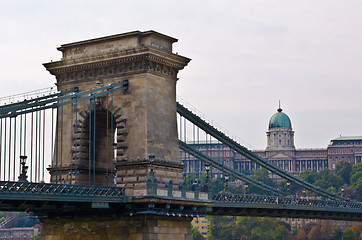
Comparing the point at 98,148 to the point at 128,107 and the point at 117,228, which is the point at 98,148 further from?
the point at 117,228

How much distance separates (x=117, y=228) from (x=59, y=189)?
344 inches

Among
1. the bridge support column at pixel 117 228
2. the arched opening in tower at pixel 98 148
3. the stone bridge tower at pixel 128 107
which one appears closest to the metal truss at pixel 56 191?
the stone bridge tower at pixel 128 107

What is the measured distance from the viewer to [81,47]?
216ft

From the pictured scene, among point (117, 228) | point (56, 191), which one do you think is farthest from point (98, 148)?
point (56, 191)

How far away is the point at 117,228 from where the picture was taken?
61719 millimetres

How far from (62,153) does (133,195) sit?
9.12 meters

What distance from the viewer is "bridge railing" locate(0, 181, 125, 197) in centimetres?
5128

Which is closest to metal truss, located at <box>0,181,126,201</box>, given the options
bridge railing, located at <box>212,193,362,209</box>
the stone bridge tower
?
the stone bridge tower

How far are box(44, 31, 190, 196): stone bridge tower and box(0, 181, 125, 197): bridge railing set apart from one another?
161 centimetres

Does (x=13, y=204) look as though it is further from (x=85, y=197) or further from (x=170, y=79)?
(x=170, y=79)

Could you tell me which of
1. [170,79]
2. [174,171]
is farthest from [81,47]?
[174,171]

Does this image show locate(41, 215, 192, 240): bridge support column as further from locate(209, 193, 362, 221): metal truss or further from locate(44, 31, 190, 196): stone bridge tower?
locate(209, 193, 362, 221): metal truss

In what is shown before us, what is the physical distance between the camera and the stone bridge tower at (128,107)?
62.1 m

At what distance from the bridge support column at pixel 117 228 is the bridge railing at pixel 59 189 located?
2855 mm
